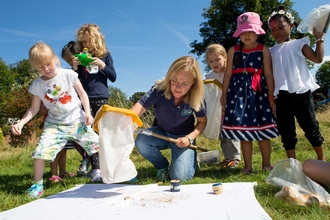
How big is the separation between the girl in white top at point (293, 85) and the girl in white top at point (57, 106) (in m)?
1.78

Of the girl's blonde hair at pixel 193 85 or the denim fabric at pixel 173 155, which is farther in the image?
the denim fabric at pixel 173 155

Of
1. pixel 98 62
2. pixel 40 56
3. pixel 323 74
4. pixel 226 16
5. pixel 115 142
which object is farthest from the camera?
pixel 323 74

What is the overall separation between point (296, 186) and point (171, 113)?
1.26m

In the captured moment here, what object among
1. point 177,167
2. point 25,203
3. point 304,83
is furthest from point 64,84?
point 304,83

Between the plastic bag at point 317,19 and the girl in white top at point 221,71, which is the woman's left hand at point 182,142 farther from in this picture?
the plastic bag at point 317,19

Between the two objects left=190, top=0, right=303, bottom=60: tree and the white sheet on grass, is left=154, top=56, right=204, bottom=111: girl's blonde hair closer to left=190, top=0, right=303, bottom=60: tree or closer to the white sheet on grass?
Result: the white sheet on grass

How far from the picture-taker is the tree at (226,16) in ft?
60.5

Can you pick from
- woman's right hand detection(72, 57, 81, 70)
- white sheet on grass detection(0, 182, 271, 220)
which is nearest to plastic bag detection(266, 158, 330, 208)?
white sheet on grass detection(0, 182, 271, 220)

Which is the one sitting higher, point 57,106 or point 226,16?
point 226,16

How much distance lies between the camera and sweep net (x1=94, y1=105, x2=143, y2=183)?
2303mm

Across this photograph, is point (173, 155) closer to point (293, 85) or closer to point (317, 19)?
point (293, 85)

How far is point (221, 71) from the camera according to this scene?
3.43 metres

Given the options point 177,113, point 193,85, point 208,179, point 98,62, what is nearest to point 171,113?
point 177,113

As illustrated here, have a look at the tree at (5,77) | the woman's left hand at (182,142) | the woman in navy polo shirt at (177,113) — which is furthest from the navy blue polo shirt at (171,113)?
the tree at (5,77)
